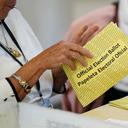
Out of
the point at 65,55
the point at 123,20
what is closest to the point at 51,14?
the point at 123,20

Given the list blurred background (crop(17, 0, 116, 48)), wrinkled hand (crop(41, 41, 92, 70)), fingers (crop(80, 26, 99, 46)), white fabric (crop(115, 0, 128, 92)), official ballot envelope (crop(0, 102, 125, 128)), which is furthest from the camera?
blurred background (crop(17, 0, 116, 48))

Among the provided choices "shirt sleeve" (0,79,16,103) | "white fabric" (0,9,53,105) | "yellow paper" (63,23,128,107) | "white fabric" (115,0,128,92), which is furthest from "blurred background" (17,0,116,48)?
"shirt sleeve" (0,79,16,103)

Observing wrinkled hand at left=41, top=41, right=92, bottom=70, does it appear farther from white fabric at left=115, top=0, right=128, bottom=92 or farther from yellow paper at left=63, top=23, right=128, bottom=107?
white fabric at left=115, top=0, right=128, bottom=92

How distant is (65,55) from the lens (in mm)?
1060

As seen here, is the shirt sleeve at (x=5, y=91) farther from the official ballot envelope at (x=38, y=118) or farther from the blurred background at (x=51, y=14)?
the blurred background at (x=51, y=14)

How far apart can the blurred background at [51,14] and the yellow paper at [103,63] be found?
1.03m

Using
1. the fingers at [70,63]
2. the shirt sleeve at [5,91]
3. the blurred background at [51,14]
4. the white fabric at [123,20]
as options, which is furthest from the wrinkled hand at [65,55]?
the blurred background at [51,14]

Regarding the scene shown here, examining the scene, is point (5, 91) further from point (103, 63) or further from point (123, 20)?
point (123, 20)

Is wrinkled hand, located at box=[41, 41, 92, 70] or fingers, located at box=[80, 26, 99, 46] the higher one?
fingers, located at box=[80, 26, 99, 46]

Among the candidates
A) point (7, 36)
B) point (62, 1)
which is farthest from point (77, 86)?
point (62, 1)

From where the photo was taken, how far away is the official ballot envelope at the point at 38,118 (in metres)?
0.93

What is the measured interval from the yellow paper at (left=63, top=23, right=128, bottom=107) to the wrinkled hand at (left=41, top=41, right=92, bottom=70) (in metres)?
0.02

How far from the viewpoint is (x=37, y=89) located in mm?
1232

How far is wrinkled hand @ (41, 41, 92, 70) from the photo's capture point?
1058 millimetres
